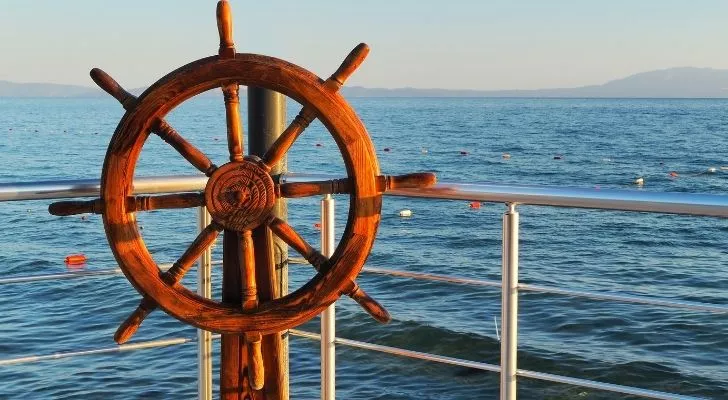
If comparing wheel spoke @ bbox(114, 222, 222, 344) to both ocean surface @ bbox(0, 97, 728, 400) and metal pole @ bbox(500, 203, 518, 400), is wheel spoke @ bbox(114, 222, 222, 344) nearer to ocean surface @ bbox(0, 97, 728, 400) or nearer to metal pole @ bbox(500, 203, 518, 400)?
metal pole @ bbox(500, 203, 518, 400)

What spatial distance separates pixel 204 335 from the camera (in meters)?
2.67

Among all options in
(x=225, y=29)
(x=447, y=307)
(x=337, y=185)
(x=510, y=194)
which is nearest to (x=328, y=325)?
(x=510, y=194)

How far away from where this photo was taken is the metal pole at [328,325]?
8.45 feet

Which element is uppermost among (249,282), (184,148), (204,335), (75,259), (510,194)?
(184,148)

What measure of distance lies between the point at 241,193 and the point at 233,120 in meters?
0.16

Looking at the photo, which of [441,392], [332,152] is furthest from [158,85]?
[332,152]

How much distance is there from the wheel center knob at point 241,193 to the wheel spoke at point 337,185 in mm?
48

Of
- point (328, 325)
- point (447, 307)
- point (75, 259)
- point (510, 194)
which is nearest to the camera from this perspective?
point (510, 194)

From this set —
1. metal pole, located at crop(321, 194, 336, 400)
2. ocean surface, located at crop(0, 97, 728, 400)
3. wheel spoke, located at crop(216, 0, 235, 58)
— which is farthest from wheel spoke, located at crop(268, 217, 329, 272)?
ocean surface, located at crop(0, 97, 728, 400)

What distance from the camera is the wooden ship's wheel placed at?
190 cm

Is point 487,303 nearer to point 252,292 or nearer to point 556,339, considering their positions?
point 556,339

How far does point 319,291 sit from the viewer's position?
194 cm

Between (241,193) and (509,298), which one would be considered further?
(509,298)

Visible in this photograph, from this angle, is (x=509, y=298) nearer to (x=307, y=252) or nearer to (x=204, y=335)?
(x=307, y=252)
